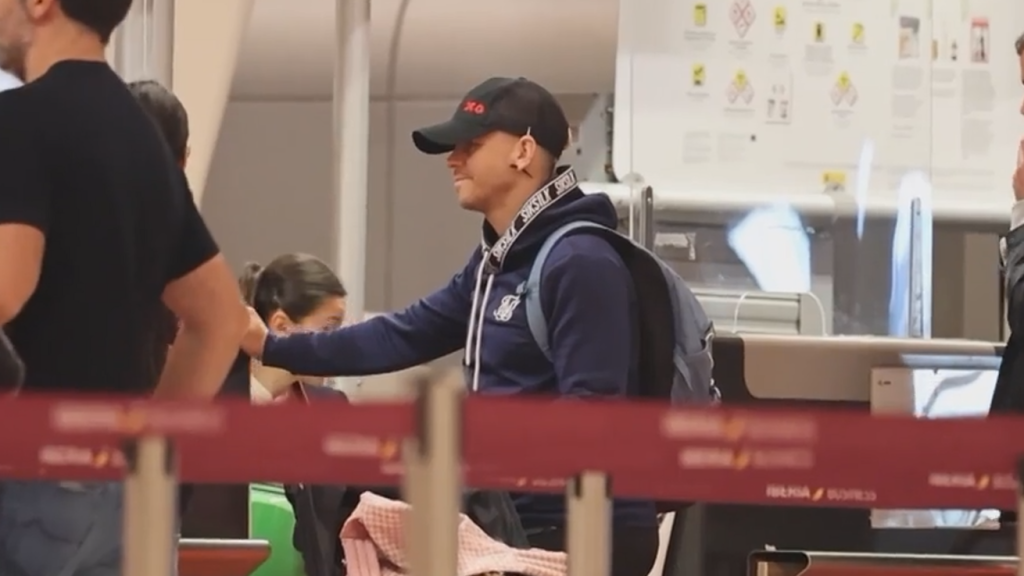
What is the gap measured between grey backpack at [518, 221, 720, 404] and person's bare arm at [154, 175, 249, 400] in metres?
0.55

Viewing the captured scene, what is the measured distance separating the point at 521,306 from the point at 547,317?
0.06 meters

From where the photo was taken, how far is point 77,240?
1.70 m

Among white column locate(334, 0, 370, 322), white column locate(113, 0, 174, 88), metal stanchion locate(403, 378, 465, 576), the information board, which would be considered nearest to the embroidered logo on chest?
metal stanchion locate(403, 378, 465, 576)

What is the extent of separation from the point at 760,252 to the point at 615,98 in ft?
2.10

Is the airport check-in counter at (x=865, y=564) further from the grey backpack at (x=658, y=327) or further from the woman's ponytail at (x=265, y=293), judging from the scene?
the woman's ponytail at (x=265, y=293)

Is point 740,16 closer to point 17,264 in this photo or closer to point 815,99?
point 815,99

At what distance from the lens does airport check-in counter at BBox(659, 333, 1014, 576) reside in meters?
2.76

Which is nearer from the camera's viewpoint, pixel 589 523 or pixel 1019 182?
pixel 589 523

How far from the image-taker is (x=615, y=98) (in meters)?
4.91

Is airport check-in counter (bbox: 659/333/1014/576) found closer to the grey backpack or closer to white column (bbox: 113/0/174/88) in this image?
the grey backpack

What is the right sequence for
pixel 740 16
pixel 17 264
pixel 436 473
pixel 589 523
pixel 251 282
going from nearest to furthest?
pixel 436 473 < pixel 589 523 < pixel 17 264 < pixel 251 282 < pixel 740 16

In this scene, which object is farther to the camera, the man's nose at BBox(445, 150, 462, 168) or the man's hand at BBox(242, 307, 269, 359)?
the man's hand at BBox(242, 307, 269, 359)

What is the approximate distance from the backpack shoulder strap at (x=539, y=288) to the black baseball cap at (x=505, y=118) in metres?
0.20

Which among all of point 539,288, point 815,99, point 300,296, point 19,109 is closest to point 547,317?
point 539,288
